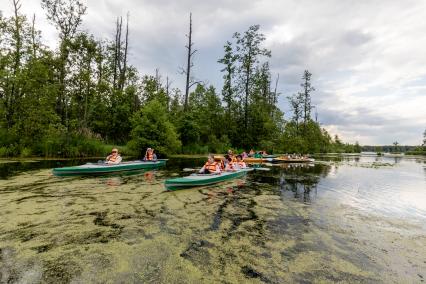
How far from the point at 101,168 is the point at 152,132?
11.0 m

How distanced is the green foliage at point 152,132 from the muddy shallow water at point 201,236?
45.0ft

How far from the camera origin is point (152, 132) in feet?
78.1

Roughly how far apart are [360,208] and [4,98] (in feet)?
81.2

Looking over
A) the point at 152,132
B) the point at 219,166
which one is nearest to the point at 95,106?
the point at 152,132

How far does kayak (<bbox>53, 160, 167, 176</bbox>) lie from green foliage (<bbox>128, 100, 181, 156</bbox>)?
7.05m

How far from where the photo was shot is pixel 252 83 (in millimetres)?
37000

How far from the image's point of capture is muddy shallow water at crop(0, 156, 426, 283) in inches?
155

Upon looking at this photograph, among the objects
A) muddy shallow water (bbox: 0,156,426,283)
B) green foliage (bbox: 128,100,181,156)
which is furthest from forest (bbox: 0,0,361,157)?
muddy shallow water (bbox: 0,156,426,283)

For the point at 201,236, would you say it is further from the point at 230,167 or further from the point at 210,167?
the point at 230,167

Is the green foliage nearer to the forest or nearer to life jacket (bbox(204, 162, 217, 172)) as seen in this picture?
the forest

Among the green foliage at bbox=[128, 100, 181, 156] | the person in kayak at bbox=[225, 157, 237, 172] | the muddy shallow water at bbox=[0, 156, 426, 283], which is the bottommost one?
the muddy shallow water at bbox=[0, 156, 426, 283]

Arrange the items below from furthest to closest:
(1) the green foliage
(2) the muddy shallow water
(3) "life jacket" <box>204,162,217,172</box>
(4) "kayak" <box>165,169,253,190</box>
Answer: (1) the green foliage < (3) "life jacket" <box>204,162,217,172</box> < (4) "kayak" <box>165,169,253,190</box> < (2) the muddy shallow water

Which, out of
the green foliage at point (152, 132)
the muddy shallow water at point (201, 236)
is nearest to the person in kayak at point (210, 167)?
the muddy shallow water at point (201, 236)

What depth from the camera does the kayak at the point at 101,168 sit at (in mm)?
11719
